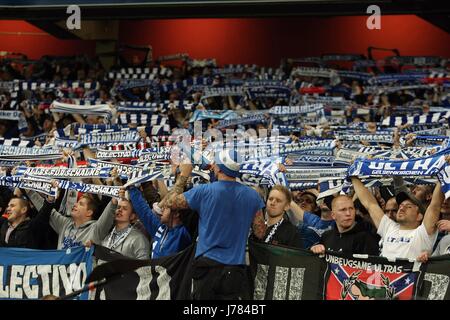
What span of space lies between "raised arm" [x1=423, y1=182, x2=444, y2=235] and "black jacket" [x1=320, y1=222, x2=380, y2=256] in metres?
0.55

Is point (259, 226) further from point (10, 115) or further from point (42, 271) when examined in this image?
point (10, 115)

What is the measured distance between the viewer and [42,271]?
9.06m

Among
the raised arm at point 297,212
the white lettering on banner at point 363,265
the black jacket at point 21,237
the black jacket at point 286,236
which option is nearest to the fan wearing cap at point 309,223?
the raised arm at point 297,212

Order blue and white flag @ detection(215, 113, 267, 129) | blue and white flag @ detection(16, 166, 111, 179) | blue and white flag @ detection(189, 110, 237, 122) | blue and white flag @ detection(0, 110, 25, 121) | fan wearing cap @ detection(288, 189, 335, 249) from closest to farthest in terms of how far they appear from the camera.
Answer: fan wearing cap @ detection(288, 189, 335, 249), blue and white flag @ detection(16, 166, 111, 179), blue and white flag @ detection(215, 113, 267, 129), blue and white flag @ detection(189, 110, 237, 122), blue and white flag @ detection(0, 110, 25, 121)

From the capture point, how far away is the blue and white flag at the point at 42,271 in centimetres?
898

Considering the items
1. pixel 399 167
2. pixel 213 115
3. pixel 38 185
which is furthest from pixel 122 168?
pixel 213 115

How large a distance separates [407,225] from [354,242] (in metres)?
0.44

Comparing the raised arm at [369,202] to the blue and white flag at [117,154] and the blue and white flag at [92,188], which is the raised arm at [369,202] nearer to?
the blue and white flag at [92,188]

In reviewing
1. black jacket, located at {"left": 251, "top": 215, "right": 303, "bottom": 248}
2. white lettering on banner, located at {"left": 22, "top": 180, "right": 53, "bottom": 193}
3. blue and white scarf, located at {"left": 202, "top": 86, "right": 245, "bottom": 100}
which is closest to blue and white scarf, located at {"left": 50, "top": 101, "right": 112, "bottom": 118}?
blue and white scarf, located at {"left": 202, "top": 86, "right": 245, "bottom": 100}

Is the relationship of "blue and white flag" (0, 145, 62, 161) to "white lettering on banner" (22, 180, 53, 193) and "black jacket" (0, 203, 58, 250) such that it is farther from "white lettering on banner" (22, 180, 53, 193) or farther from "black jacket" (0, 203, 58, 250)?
"black jacket" (0, 203, 58, 250)

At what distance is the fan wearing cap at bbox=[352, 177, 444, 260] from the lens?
8.16m

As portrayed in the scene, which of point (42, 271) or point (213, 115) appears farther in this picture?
point (213, 115)

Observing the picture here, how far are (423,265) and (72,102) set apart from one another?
404 inches

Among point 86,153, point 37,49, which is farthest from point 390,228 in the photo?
point 37,49
